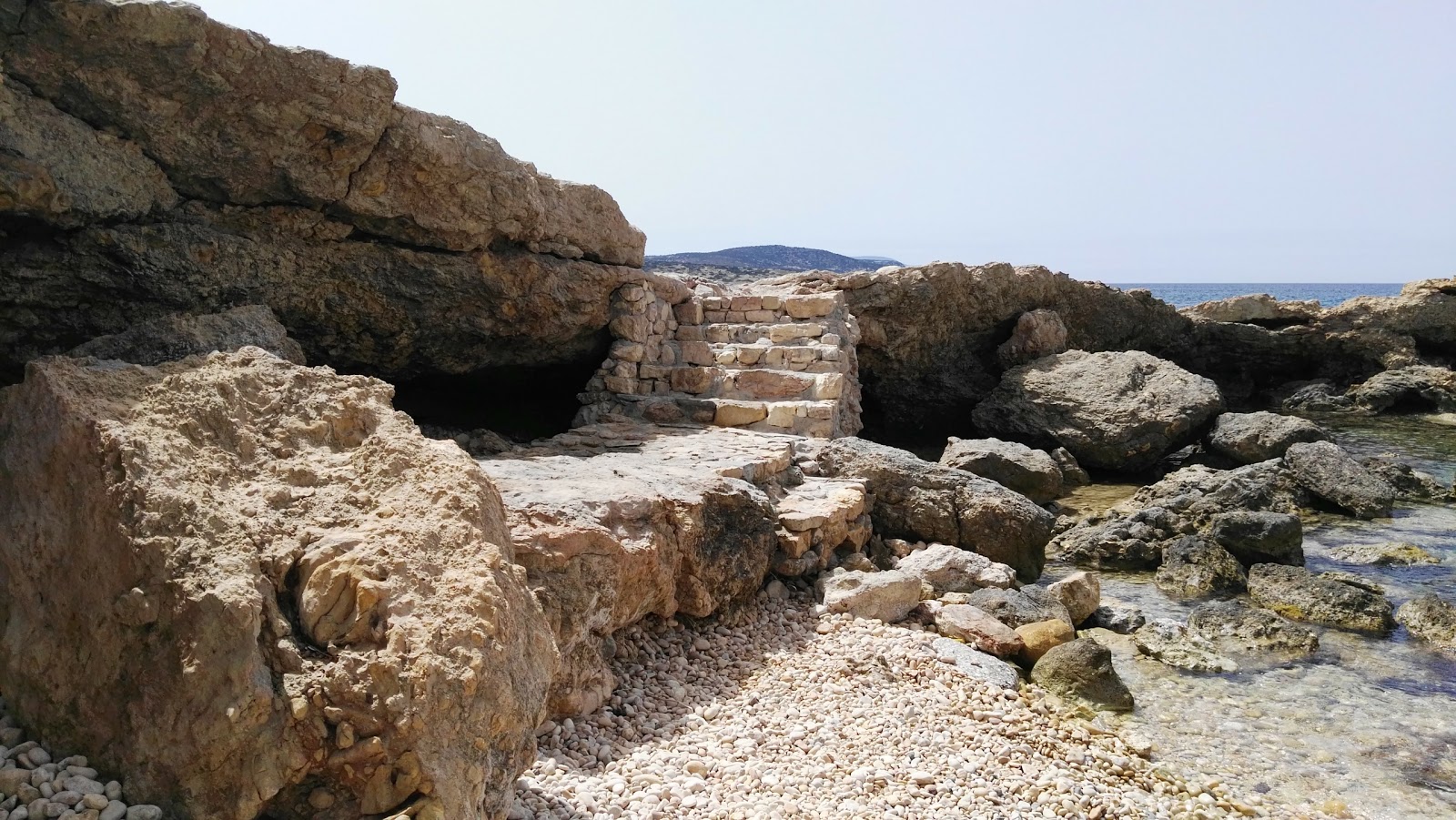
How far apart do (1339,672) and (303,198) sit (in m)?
7.94

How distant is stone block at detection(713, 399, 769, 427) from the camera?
30.1ft

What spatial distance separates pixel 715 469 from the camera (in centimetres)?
682

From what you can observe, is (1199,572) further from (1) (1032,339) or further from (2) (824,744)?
(1) (1032,339)

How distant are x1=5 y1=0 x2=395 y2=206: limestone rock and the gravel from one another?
3861 mm

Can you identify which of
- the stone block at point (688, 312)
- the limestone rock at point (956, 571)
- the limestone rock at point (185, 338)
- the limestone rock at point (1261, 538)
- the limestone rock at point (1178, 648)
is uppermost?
the limestone rock at point (185, 338)

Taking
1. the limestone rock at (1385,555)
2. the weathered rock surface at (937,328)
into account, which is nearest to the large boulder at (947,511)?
the limestone rock at (1385,555)

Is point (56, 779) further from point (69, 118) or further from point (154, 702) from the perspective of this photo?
point (69, 118)

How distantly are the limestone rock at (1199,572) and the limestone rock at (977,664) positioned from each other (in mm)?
3216

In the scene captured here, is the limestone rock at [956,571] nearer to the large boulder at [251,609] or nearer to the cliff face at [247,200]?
the cliff face at [247,200]

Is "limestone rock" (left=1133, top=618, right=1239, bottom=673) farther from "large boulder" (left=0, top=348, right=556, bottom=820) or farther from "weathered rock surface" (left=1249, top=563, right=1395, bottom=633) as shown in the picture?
"large boulder" (left=0, top=348, right=556, bottom=820)

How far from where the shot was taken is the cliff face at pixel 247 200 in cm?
541

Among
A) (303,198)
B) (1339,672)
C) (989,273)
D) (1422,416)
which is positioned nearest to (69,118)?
(303,198)

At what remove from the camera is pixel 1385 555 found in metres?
9.70

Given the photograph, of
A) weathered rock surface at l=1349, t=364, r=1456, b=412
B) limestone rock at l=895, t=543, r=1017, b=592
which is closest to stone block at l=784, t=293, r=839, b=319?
limestone rock at l=895, t=543, r=1017, b=592
